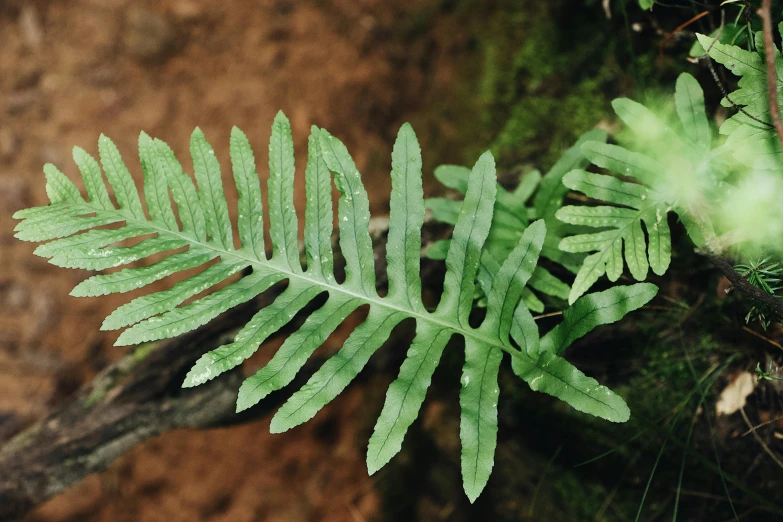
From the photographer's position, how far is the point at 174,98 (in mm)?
3301

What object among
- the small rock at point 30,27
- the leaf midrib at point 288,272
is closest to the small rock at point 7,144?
the small rock at point 30,27

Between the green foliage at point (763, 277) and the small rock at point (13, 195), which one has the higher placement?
the small rock at point (13, 195)

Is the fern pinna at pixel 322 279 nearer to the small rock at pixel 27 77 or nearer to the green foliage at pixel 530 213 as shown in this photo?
the green foliage at pixel 530 213

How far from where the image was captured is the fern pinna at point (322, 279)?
60.3 inches

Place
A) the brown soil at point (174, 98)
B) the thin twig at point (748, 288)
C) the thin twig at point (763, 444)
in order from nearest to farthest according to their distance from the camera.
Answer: the thin twig at point (748, 288)
the thin twig at point (763, 444)
the brown soil at point (174, 98)

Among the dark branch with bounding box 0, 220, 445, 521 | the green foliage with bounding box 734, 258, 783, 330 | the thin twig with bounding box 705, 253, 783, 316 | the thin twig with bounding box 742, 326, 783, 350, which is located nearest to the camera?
the thin twig with bounding box 705, 253, 783, 316

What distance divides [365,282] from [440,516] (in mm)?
1656

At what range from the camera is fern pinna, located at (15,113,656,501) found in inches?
60.3

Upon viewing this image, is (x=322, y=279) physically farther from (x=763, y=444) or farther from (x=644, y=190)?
(x=763, y=444)

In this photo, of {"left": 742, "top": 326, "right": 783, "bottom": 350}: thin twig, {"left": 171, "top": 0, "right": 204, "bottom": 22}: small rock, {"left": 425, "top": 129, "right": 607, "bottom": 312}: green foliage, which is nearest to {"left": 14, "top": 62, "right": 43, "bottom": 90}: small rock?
{"left": 171, "top": 0, "right": 204, "bottom": 22}: small rock

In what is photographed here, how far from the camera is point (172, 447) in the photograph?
3.04 meters

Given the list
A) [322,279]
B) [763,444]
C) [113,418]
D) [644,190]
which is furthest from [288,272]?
[763,444]

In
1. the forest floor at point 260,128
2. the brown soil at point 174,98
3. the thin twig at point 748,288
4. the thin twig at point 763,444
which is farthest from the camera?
the brown soil at point 174,98

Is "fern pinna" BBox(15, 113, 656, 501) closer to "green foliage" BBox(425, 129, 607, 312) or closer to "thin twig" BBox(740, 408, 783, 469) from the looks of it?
"green foliage" BBox(425, 129, 607, 312)
